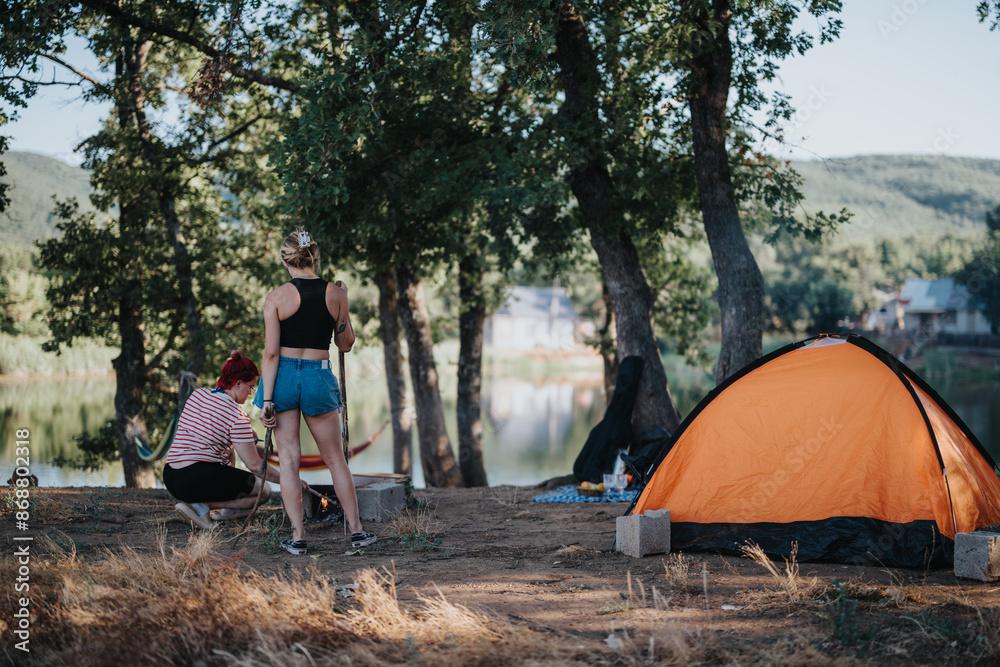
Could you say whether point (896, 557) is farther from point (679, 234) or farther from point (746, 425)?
point (679, 234)

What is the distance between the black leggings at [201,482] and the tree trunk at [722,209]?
4149mm

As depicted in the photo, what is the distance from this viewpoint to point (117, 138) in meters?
10.5

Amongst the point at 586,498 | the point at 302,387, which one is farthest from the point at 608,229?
the point at 302,387

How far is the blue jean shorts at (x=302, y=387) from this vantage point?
12.8ft

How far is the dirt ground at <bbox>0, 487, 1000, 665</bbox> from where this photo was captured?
2738 mm

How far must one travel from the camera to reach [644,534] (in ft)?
13.4

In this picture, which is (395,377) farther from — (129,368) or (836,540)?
(836,540)

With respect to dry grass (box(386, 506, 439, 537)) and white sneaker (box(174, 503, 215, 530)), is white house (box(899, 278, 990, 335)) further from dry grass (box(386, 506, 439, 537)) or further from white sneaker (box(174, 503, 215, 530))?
white sneaker (box(174, 503, 215, 530))

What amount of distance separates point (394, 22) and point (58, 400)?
19.3 meters

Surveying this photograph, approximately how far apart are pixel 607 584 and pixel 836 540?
1.36 meters

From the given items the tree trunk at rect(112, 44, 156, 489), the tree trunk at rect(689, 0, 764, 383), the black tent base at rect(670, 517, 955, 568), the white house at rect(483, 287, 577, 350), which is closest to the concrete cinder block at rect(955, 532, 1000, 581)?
the black tent base at rect(670, 517, 955, 568)

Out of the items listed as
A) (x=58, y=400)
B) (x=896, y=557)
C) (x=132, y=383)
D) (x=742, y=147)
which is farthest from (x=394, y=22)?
(x=58, y=400)

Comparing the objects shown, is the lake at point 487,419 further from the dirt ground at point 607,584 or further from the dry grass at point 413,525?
the dirt ground at point 607,584

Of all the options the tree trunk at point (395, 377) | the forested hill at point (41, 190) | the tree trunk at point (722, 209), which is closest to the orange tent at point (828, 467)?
the tree trunk at point (722, 209)
